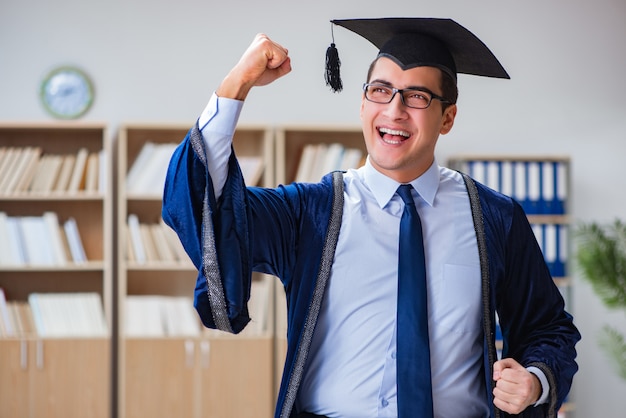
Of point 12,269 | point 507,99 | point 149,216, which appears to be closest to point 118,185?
point 149,216

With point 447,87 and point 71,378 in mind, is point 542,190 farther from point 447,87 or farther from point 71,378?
point 447,87

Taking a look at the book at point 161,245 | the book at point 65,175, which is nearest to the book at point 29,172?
the book at point 65,175

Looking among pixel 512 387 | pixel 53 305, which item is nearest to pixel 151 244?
pixel 53 305

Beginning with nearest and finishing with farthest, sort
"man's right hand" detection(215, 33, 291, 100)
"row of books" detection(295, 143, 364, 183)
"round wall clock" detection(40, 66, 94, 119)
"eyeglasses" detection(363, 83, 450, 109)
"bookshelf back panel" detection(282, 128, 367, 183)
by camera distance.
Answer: "man's right hand" detection(215, 33, 291, 100)
"eyeglasses" detection(363, 83, 450, 109)
"row of books" detection(295, 143, 364, 183)
"round wall clock" detection(40, 66, 94, 119)
"bookshelf back panel" detection(282, 128, 367, 183)

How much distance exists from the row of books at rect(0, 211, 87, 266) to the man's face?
356cm

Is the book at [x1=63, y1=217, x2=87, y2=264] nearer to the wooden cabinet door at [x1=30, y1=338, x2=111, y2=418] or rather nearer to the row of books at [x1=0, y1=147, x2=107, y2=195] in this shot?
the row of books at [x1=0, y1=147, x2=107, y2=195]

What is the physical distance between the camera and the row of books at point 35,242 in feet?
16.2

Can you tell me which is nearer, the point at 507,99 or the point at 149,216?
the point at 149,216

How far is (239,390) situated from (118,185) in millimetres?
1374

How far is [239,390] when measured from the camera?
500 centimetres

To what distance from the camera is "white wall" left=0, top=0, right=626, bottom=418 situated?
209 inches

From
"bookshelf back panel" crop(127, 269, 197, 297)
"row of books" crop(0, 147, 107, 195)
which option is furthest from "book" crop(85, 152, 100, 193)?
"bookshelf back panel" crop(127, 269, 197, 297)

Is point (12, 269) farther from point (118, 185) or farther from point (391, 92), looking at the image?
point (391, 92)

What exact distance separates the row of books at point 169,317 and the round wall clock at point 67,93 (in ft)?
3.90
